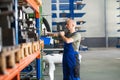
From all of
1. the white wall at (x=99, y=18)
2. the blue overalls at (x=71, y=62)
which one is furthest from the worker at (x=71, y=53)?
the white wall at (x=99, y=18)

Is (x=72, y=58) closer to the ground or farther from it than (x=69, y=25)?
closer to the ground

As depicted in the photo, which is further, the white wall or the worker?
the white wall

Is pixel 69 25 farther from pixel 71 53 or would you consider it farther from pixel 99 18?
pixel 99 18

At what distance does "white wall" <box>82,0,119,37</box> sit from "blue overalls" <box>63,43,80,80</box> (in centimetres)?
1369

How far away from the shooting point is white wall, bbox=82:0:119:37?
18.7 meters

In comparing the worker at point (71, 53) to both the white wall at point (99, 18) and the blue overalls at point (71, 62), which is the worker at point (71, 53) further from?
the white wall at point (99, 18)

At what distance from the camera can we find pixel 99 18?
18750 mm

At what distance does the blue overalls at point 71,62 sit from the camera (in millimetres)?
5030

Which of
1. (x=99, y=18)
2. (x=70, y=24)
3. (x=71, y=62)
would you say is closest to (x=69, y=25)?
(x=70, y=24)

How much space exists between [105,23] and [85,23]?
1369 millimetres

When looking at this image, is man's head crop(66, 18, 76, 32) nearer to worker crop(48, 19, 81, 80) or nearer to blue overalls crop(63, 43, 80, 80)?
worker crop(48, 19, 81, 80)

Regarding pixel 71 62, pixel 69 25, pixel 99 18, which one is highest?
pixel 99 18

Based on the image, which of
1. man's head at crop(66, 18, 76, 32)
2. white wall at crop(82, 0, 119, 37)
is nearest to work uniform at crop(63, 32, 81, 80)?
man's head at crop(66, 18, 76, 32)

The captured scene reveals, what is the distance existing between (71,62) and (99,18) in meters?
14.0
